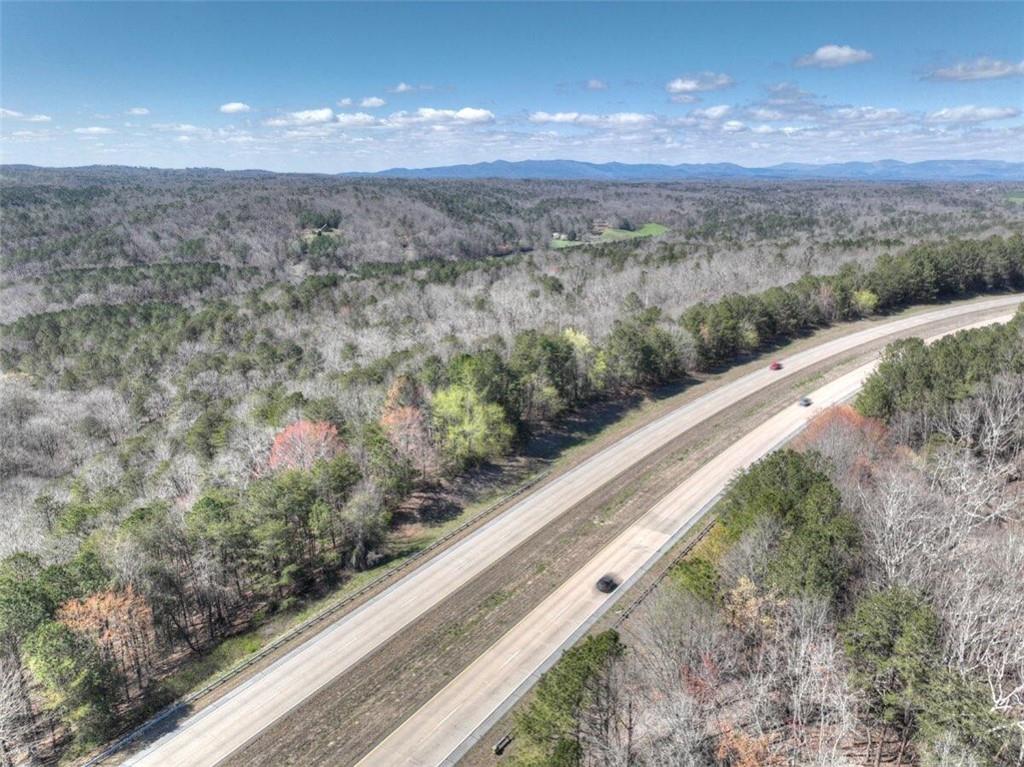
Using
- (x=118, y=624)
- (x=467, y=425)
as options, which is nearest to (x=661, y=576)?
(x=467, y=425)

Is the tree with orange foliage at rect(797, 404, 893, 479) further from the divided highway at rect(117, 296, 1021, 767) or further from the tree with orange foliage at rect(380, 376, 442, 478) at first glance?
the tree with orange foliage at rect(380, 376, 442, 478)

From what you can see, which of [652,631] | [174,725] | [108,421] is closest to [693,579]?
[652,631]

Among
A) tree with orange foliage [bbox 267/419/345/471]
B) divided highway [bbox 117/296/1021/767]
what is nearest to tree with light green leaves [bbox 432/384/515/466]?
divided highway [bbox 117/296/1021/767]

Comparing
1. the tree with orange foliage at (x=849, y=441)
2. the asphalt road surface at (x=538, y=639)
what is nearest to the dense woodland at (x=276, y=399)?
the tree with orange foliage at (x=849, y=441)

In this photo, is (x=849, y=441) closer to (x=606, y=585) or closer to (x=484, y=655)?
(x=606, y=585)

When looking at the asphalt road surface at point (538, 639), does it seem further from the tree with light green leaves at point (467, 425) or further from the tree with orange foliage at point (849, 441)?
the tree with light green leaves at point (467, 425)

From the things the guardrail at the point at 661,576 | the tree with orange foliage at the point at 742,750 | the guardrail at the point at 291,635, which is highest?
the tree with orange foliage at the point at 742,750

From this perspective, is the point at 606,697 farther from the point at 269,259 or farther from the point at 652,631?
the point at 269,259
